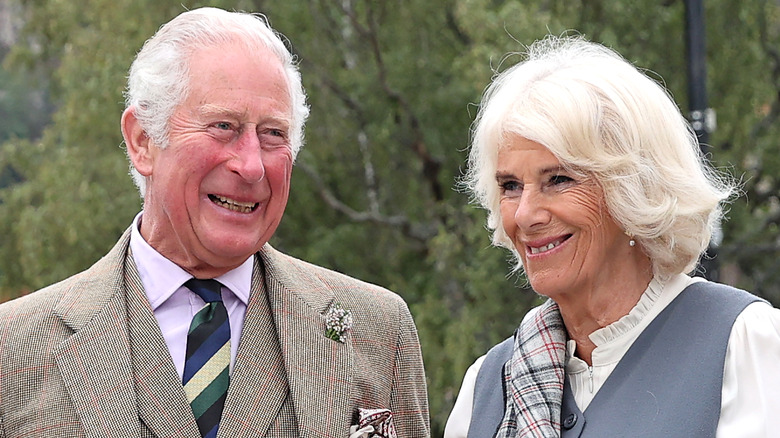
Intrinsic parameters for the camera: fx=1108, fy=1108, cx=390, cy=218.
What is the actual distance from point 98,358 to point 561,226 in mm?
1278

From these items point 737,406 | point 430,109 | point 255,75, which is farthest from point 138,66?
point 430,109

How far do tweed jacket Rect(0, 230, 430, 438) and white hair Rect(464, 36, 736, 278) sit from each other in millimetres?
768

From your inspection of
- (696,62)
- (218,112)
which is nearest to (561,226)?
(218,112)

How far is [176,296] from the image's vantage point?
10.2 ft

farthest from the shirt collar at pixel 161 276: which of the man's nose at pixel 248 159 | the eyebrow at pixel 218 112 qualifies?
the eyebrow at pixel 218 112

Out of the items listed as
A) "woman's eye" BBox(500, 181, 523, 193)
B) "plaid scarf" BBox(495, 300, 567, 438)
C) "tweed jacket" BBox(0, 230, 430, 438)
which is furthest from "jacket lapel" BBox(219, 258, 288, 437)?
"woman's eye" BBox(500, 181, 523, 193)

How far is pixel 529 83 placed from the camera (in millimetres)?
3088

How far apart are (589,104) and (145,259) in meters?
1.31

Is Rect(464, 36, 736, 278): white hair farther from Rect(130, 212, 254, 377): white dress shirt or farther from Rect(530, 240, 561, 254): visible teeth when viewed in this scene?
Rect(130, 212, 254, 377): white dress shirt

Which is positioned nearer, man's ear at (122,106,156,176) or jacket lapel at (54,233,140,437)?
jacket lapel at (54,233,140,437)

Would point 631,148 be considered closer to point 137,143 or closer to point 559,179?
point 559,179

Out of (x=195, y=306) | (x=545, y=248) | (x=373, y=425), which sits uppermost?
(x=545, y=248)

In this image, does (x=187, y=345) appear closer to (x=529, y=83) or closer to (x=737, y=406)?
(x=529, y=83)

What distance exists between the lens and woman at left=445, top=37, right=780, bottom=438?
2.80 m
